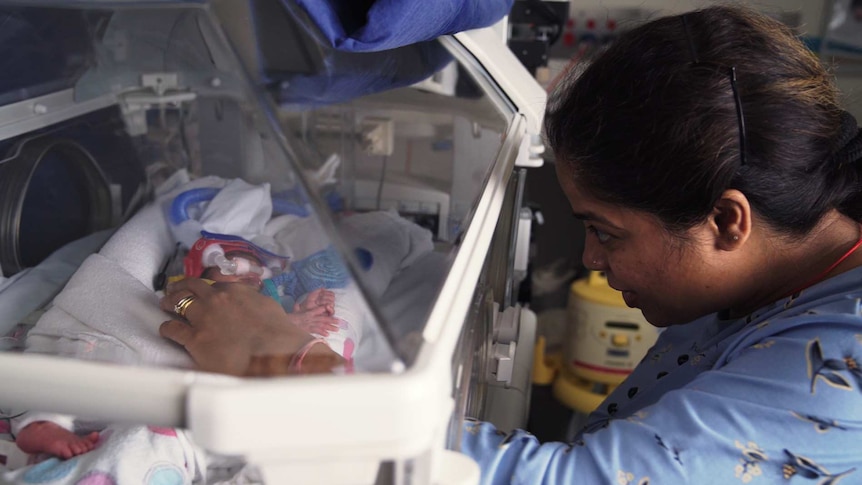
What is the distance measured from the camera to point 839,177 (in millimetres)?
878

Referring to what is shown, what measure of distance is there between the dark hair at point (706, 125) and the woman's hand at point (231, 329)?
408 millimetres

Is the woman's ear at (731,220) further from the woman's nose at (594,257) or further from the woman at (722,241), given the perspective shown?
the woman's nose at (594,257)

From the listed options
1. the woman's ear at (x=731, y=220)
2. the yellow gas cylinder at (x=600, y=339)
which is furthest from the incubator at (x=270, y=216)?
the yellow gas cylinder at (x=600, y=339)

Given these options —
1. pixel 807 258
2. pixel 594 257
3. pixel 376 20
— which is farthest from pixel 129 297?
pixel 807 258

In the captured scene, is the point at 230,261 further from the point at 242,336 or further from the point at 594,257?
the point at 594,257

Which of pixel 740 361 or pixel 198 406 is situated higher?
pixel 198 406

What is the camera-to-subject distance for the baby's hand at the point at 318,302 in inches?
25.5

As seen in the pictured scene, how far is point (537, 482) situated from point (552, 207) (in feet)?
6.60

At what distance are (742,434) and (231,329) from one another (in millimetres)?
475

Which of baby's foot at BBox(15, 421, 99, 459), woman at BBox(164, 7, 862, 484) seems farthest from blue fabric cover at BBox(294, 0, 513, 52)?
baby's foot at BBox(15, 421, 99, 459)

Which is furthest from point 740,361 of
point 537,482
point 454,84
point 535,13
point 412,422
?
point 535,13

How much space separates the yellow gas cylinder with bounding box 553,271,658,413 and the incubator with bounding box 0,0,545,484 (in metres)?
0.69

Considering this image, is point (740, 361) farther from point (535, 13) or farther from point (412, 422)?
point (535, 13)

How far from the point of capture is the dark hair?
80 cm
